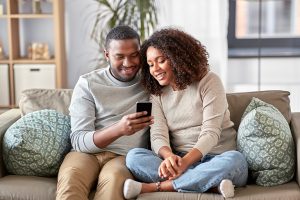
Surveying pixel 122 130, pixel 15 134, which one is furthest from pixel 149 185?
pixel 15 134

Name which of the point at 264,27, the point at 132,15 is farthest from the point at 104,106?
the point at 264,27

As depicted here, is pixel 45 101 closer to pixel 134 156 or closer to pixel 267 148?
pixel 134 156

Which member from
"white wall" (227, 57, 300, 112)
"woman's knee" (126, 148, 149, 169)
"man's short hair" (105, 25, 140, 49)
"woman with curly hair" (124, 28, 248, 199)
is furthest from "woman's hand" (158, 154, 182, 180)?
"white wall" (227, 57, 300, 112)

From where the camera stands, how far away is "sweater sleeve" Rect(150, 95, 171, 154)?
90.7 inches

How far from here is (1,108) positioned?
14.0ft

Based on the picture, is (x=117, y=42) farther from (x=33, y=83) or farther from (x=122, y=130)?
(x=33, y=83)

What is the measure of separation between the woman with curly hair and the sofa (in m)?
0.06

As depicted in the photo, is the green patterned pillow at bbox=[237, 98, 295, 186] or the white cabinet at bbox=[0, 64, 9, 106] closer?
the green patterned pillow at bbox=[237, 98, 295, 186]

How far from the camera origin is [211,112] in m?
2.27

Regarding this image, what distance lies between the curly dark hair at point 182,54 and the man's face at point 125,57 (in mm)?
67

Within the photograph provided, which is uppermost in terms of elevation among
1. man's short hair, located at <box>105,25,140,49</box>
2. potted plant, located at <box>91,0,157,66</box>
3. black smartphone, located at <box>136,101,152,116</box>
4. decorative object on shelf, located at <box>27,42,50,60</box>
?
potted plant, located at <box>91,0,157,66</box>

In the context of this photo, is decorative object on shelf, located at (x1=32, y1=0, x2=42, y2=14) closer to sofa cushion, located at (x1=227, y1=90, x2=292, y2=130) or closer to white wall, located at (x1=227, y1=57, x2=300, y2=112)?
white wall, located at (x1=227, y1=57, x2=300, y2=112)

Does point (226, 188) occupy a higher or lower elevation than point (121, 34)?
lower

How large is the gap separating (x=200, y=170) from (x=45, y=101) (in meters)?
0.91
